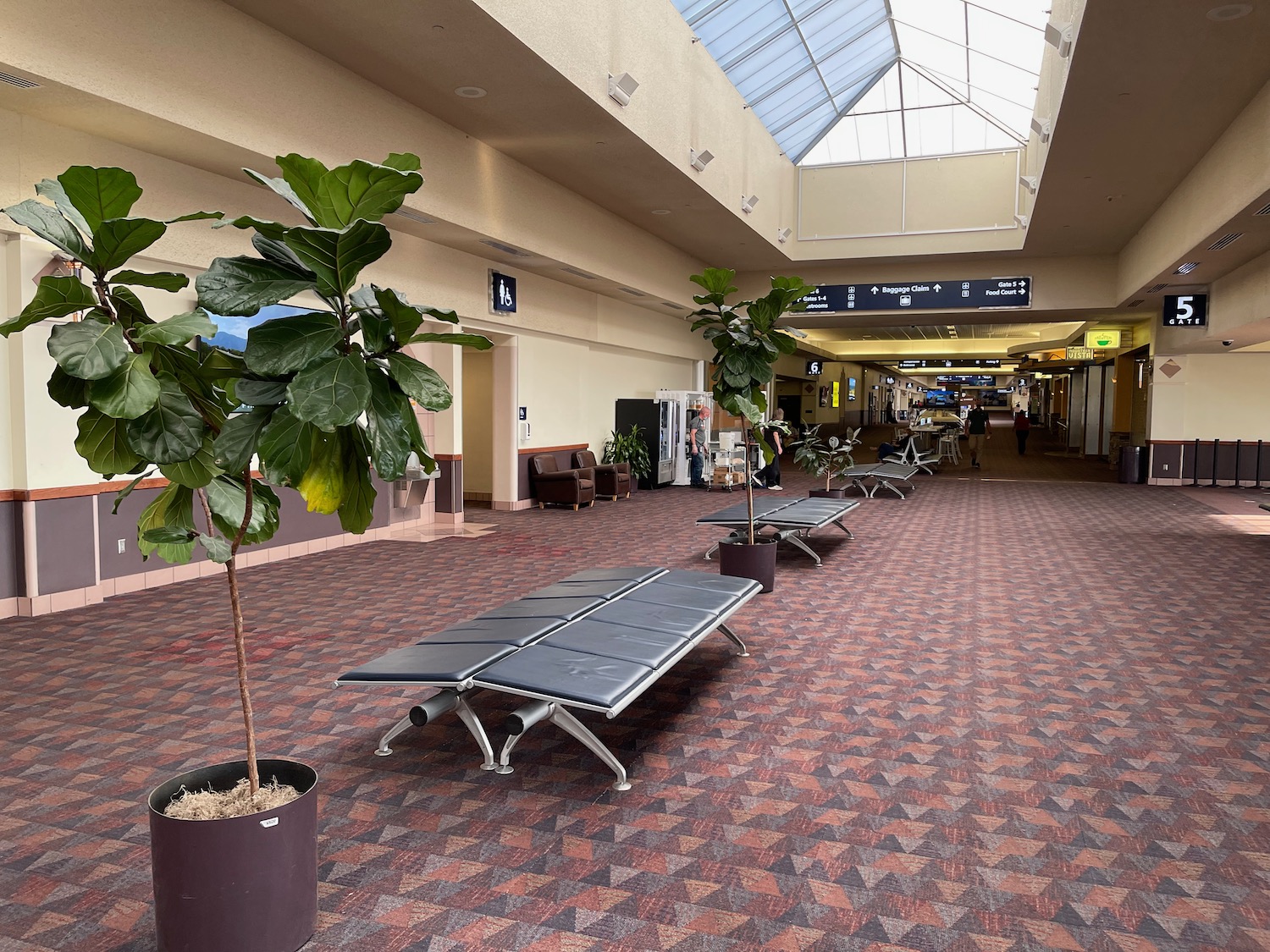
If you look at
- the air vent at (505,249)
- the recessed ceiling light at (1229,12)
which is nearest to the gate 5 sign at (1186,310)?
the recessed ceiling light at (1229,12)

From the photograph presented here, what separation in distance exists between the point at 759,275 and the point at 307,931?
17.5 meters

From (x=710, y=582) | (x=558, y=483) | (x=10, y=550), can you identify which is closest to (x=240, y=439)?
(x=710, y=582)

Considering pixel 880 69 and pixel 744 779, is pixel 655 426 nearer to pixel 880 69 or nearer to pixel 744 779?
pixel 880 69

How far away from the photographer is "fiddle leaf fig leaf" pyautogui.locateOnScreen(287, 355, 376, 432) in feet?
6.96

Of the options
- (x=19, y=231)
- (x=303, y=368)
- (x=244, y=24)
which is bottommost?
(x=303, y=368)

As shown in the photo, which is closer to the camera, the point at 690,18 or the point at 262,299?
the point at 262,299

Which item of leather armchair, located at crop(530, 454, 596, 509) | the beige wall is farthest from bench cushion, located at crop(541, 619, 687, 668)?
the beige wall

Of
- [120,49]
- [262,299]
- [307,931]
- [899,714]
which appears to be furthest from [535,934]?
[120,49]

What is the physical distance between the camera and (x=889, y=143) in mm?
16672

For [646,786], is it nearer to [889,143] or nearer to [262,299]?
[262,299]

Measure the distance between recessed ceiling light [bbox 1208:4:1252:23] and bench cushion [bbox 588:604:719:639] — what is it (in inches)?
227

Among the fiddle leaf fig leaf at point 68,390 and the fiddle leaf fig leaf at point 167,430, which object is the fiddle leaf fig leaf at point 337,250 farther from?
the fiddle leaf fig leaf at point 68,390

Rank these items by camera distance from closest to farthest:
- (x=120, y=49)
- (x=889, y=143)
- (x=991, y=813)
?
(x=991, y=813) → (x=120, y=49) → (x=889, y=143)

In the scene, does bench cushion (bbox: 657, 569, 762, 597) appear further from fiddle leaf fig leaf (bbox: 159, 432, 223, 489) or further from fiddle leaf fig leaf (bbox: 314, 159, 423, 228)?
fiddle leaf fig leaf (bbox: 314, 159, 423, 228)
